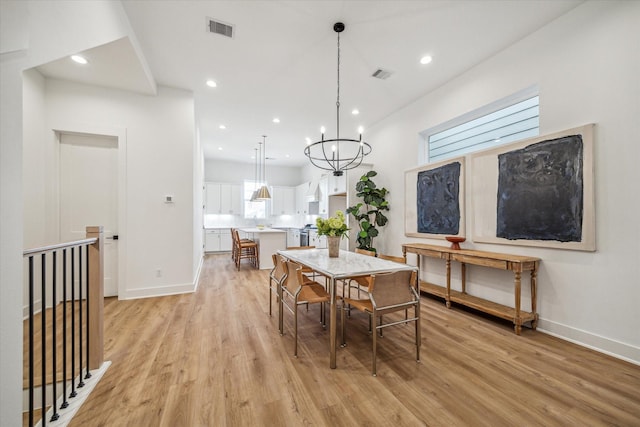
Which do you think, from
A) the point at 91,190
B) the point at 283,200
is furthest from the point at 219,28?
the point at 283,200

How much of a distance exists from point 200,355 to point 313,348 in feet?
3.36

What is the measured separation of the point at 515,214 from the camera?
2924 mm

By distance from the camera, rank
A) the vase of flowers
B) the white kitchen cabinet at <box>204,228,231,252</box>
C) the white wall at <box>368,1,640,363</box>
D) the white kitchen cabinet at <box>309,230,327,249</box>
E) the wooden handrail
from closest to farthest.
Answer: the wooden handrail < the white wall at <box>368,1,640,363</box> < the vase of flowers < the white kitchen cabinet at <box>309,230,327,249</box> < the white kitchen cabinet at <box>204,228,231,252</box>

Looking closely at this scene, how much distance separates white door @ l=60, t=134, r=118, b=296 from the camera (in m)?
3.57

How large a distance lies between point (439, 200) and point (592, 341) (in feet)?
7.19

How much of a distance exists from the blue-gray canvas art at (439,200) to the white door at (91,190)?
4.84 m

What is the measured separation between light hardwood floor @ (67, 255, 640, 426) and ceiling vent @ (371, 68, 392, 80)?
3414 mm

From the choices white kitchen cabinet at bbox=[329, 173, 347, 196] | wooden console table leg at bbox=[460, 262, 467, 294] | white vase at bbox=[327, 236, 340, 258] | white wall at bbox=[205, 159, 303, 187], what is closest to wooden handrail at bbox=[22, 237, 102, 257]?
white vase at bbox=[327, 236, 340, 258]

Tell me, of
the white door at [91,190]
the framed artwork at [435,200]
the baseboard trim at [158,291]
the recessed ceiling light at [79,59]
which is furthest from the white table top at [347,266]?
the recessed ceiling light at [79,59]

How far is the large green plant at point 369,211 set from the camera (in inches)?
189

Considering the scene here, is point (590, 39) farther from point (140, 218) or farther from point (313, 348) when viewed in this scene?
point (140, 218)

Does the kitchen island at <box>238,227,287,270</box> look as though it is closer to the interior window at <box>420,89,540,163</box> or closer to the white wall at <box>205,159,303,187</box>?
the interior window at <box>420,89,540,163</box>

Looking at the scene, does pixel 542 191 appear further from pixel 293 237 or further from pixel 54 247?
pixel 293 237

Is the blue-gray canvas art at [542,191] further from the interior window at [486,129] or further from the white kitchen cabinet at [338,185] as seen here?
the white kitchen cabinet at [338,185]
